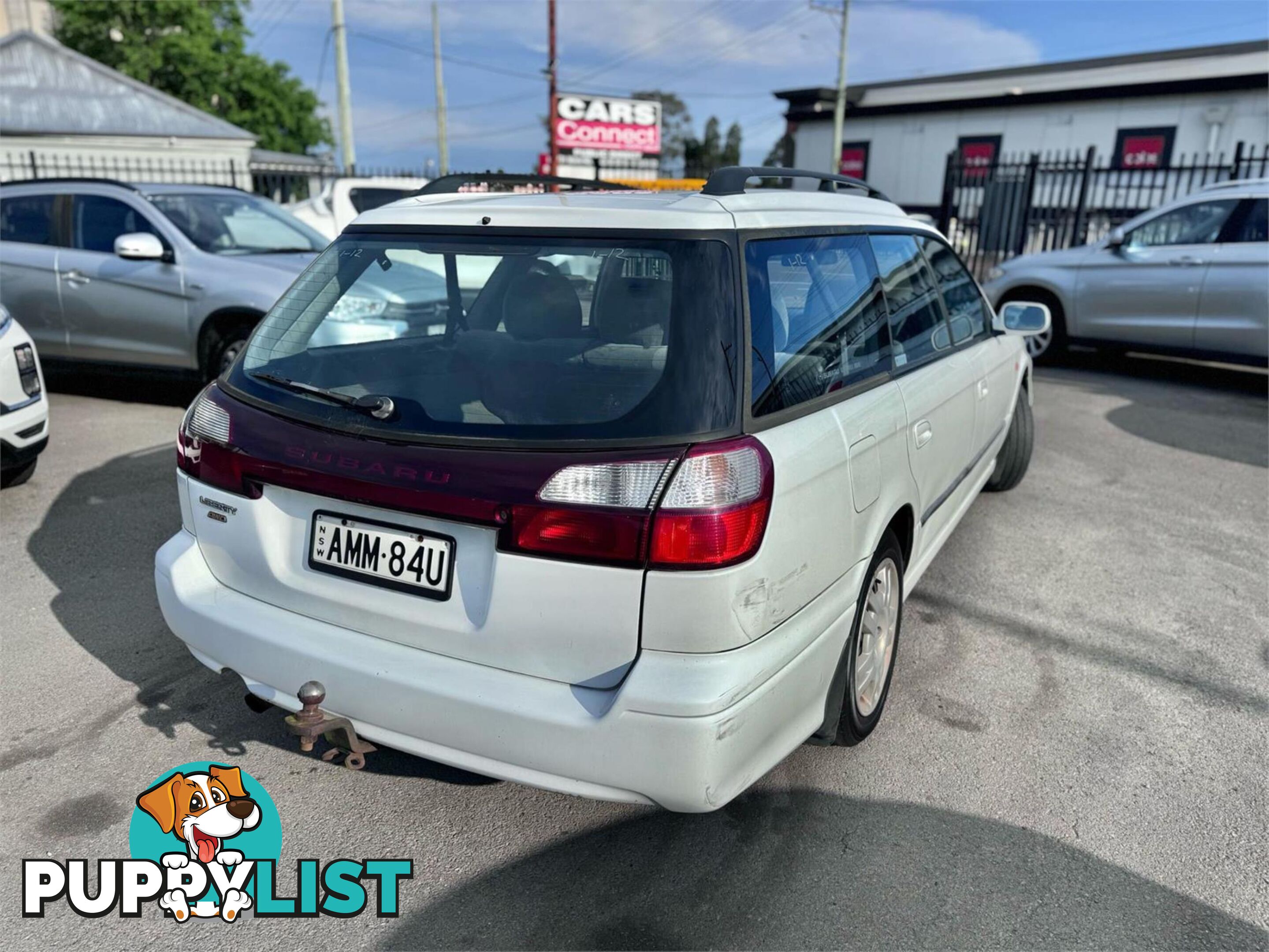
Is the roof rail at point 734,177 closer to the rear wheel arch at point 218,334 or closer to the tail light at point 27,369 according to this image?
the tail light at point 27,369

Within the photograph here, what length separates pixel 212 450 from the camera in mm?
2492

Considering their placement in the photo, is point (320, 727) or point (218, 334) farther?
point (218, 334)

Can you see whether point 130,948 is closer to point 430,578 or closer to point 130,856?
point 130,856

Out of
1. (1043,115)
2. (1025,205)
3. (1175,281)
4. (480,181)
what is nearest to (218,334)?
(480,181)

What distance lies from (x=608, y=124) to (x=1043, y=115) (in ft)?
48.8

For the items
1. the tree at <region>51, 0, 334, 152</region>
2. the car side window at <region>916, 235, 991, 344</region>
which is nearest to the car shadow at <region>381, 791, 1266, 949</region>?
the car side window at <region>916, 235, 991, 344</region>

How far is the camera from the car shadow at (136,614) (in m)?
2.90

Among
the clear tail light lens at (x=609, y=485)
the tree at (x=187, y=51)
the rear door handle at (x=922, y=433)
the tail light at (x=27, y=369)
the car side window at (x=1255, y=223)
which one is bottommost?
the tail light at (x=27, y=369)

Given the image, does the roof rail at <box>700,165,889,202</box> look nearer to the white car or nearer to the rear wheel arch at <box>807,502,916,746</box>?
the rear wheel arch at <box>807,502,916,746</box>

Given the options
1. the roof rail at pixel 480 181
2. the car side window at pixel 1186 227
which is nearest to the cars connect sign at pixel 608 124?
the car side window at pixel 1186 227

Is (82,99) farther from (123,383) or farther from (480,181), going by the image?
(480,181)

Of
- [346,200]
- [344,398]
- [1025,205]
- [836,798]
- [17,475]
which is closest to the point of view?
[344,398]

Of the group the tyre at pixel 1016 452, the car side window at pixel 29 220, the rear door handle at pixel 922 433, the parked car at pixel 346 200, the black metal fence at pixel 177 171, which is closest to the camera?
the rear door handle at pixel 922 433

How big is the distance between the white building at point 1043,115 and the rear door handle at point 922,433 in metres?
23.6
